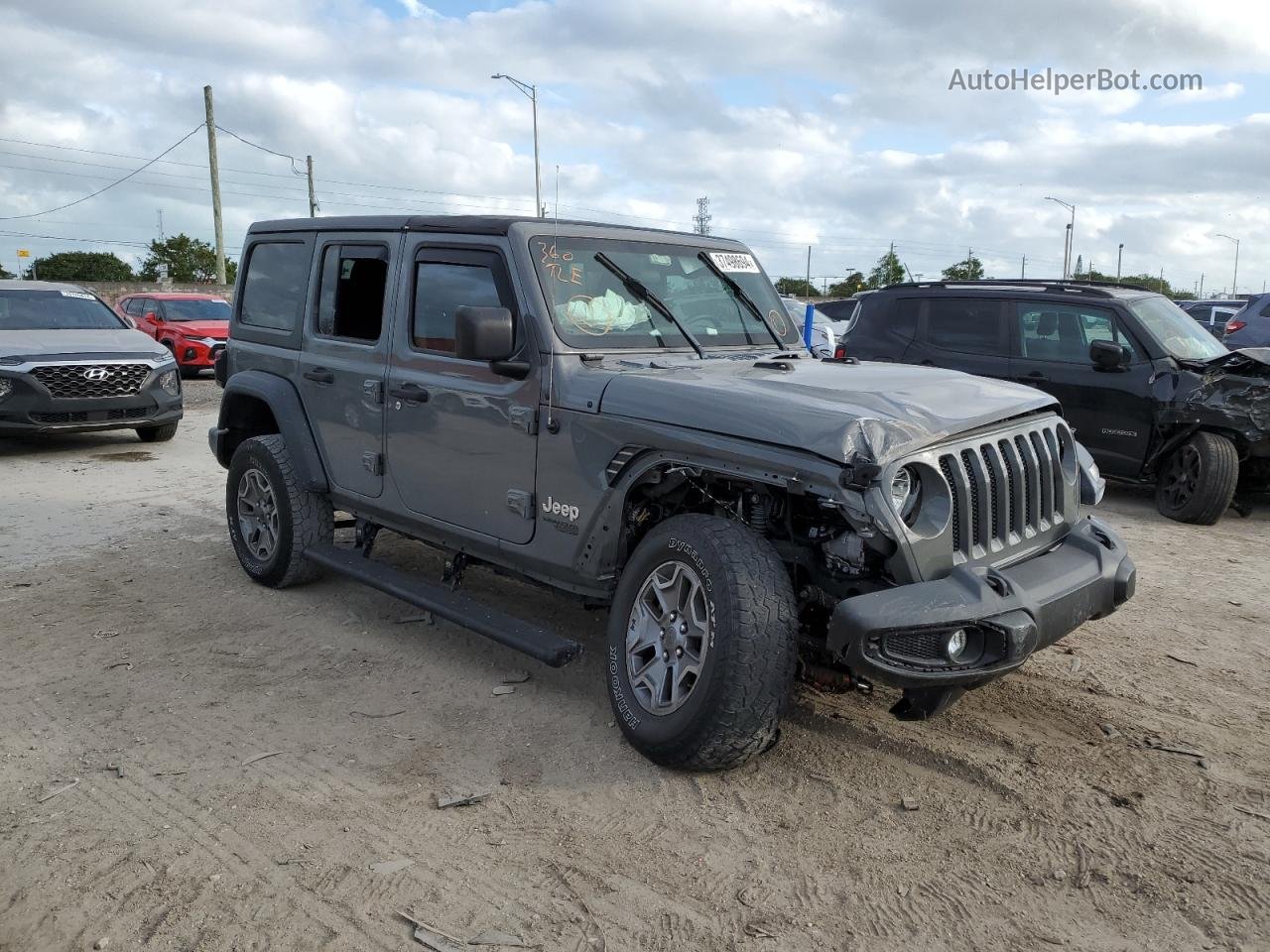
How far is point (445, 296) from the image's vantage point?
15.6 ft

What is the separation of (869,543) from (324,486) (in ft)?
10.8


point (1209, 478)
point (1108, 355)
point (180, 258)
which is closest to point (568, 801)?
point (1209, 478)

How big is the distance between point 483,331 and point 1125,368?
20.8ft

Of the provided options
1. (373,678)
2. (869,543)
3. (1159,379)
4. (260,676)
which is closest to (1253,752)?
(869,543)

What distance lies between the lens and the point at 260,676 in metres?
4.68

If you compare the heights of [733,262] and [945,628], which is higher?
[733,262]

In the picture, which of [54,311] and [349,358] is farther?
[54,311]

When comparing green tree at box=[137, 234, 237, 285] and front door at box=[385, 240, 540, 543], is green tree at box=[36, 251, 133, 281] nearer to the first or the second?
green tree at box=[137, 234, 237, 285]

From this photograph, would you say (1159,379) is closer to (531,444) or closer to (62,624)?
(531,444)

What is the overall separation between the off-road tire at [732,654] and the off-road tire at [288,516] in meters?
2.67

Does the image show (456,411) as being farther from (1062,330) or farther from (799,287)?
(799,287)

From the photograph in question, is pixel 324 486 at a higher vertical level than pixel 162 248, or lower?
lower

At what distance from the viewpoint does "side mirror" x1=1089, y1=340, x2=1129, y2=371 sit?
8.32 meters

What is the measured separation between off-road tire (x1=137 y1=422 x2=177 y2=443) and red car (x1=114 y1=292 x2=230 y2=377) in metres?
7.04
